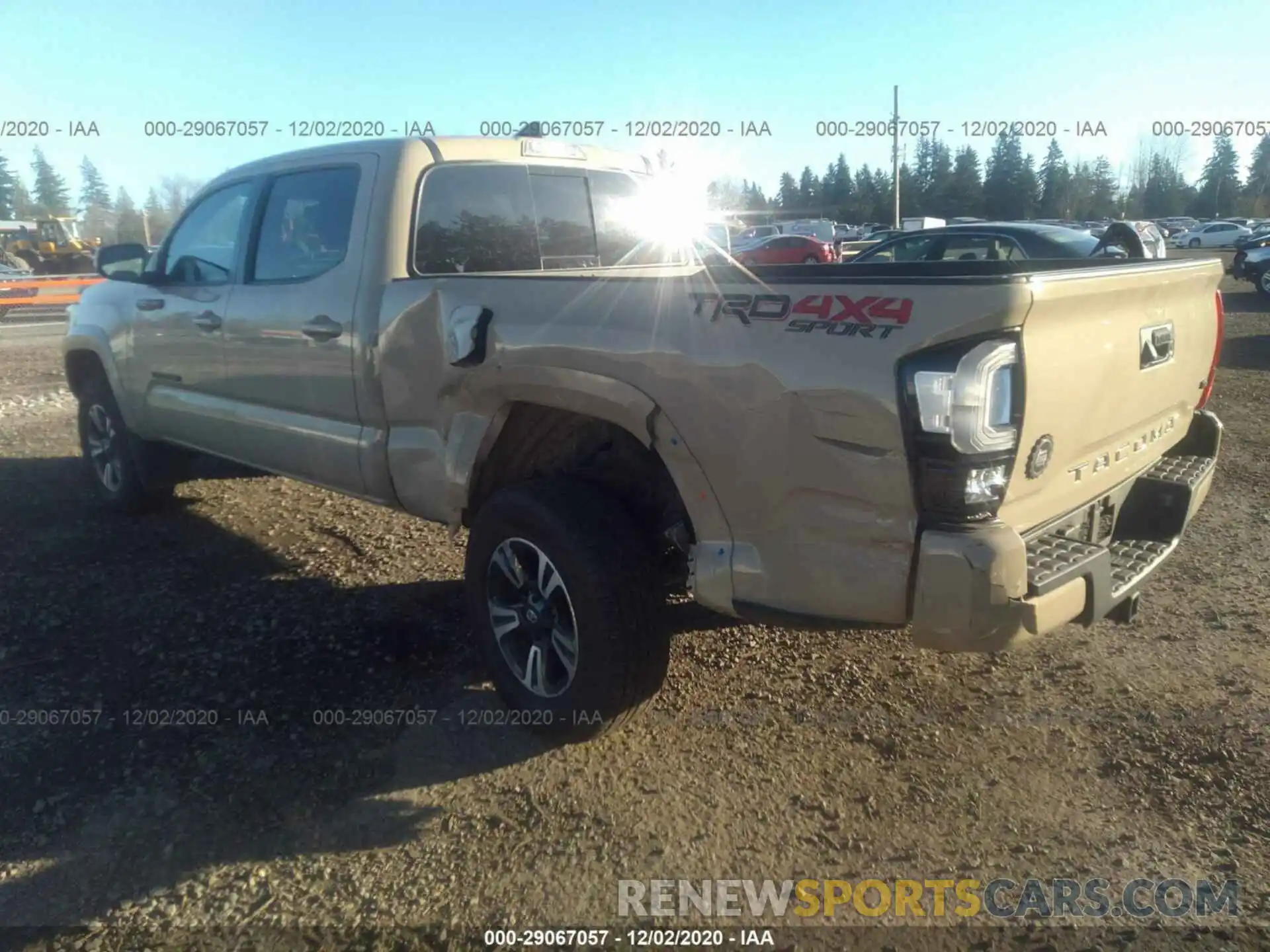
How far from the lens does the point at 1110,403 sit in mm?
2637

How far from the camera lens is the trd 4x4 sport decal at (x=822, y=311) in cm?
217

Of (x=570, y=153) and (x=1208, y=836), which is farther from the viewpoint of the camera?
(x=570, y=153)

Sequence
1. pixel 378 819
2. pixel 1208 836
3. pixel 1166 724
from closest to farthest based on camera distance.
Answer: pixel 1208 836 < pixel 378 819 < pixel 1166 724

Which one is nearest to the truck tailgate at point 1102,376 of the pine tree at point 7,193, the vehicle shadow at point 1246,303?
the vehicle shadow at point 1246,303

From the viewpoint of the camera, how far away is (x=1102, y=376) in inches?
99.6

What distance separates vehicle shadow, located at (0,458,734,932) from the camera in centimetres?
267

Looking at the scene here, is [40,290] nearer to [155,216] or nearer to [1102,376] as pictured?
[1102,376]

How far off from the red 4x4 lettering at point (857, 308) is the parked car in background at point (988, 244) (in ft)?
27.1

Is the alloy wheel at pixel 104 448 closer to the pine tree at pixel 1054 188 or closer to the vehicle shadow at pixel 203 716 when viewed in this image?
the vehicle shadow at pixel 203 716

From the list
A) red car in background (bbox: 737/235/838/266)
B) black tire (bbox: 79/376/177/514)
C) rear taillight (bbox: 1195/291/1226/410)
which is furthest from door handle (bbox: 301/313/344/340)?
red car in background (bbox: 737/235/838/266)

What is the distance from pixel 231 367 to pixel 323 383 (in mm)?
840

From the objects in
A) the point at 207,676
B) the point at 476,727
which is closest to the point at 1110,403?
the point at 476,727

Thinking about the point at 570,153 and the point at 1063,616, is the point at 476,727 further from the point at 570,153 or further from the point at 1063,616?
the point at 570,153

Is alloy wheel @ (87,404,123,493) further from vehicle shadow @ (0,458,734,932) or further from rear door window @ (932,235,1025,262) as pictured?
rear door window @ (932,235,1025,262)
